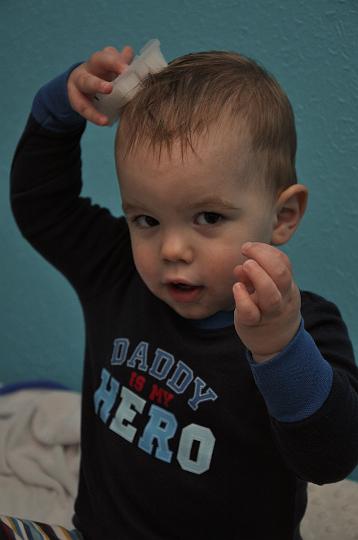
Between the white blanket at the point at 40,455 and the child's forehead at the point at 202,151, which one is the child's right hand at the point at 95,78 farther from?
the white blanket at the point at 40,455

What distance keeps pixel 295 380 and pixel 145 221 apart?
0.75 ft

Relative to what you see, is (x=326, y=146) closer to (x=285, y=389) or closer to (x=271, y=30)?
(x=271, y=30)

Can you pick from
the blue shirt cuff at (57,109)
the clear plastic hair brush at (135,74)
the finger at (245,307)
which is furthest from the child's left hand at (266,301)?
the blue shirt cuff at (57,109)

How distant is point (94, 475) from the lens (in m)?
0.86

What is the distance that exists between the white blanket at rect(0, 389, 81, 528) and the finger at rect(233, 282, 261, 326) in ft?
1.94

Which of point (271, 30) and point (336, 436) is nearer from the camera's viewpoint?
point (336, 436)

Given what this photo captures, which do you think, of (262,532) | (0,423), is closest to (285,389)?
(262,532)

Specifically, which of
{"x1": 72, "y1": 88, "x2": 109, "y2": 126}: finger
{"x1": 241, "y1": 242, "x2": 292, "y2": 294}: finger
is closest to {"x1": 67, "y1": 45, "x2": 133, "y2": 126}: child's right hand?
{"x1": 72, "y1": 88, "x2": 109, "y2": 126}: finger

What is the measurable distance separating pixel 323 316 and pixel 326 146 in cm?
37

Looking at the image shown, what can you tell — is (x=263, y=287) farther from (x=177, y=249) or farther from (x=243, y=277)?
(x=177, y=249)

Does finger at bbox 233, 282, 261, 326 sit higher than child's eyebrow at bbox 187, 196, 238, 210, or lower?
lower

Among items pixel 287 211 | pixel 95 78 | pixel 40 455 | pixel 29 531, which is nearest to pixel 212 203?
pixel 287 211

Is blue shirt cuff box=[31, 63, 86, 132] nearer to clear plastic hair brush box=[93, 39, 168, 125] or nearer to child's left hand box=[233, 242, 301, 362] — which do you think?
clear plastic hair brush box=[93, 39, 168, 125]

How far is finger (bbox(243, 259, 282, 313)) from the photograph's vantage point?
54cm
